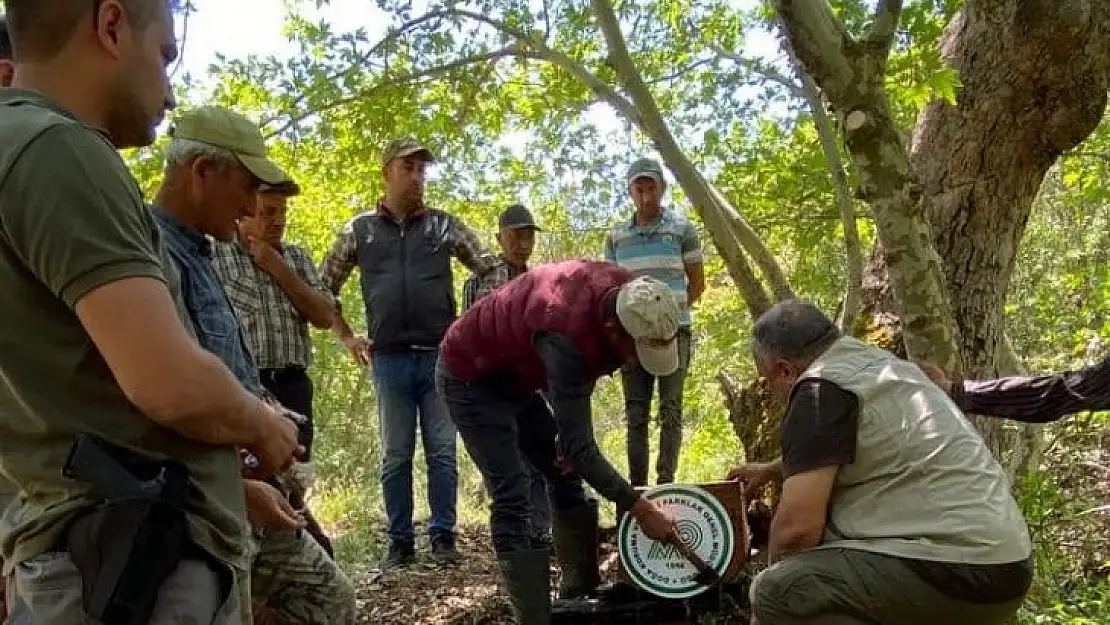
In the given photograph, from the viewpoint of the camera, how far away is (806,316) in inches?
123

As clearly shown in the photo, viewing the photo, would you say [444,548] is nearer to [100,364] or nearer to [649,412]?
[649,412]

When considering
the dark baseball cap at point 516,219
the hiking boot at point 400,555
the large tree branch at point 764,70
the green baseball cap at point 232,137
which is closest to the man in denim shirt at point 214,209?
the green baseball cap at point 232,137

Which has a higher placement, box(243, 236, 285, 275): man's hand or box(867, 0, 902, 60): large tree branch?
box(867, 0, 902, 60): large tree branch

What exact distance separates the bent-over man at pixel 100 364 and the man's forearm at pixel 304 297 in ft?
8.48

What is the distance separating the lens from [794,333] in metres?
3.10

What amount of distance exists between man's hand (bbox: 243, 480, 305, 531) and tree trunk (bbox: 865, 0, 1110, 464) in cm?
312

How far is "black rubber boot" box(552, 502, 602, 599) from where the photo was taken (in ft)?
14.2

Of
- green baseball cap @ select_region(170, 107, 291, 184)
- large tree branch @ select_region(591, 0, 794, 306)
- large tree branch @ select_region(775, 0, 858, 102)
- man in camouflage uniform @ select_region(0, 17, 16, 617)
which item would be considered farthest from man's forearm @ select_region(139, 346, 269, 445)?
large tree branch @ select_region(591, 0, 794, 306)

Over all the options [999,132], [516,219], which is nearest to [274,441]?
[999,132]

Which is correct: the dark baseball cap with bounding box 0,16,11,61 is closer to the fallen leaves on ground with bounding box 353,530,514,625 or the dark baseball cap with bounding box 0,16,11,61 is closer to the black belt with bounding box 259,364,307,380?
the black belt with bounding box 259,364,307,380

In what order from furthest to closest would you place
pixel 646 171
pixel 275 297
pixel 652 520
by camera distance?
pixel 646 171, pixel 275 297, pixel 652 520

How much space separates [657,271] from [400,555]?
78.2 inches

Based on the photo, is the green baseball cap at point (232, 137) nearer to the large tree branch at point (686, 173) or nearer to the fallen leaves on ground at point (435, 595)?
the fallen leaves on ground at point (435, 595)

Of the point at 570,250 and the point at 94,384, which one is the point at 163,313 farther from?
the point at 570,250
